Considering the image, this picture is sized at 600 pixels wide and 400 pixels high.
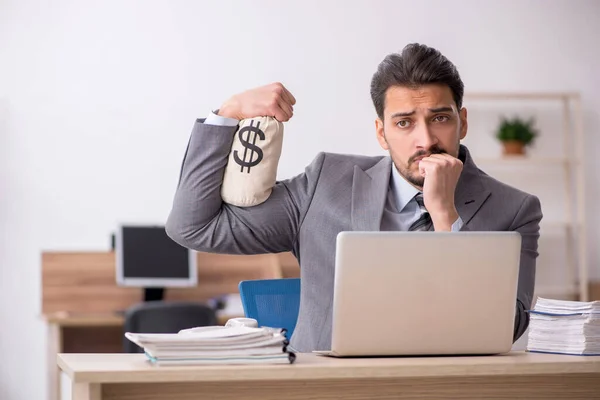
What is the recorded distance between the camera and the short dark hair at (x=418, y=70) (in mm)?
2090

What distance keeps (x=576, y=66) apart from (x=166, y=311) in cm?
308

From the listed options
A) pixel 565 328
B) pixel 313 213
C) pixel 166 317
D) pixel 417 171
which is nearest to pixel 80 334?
pixel 166 317

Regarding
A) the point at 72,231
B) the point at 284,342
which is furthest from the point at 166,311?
the point at 284,342

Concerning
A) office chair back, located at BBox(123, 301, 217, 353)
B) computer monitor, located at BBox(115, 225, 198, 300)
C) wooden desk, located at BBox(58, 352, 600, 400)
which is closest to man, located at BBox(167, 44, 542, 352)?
wooden desk, located at BBox(58, 352, 600, 400)

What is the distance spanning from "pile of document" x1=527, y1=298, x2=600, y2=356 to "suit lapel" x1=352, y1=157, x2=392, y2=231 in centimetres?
45

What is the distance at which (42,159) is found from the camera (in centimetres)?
508

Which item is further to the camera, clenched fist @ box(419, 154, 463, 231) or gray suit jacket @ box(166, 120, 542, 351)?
gray suit jacket @ box(166, 120, 542, 351)

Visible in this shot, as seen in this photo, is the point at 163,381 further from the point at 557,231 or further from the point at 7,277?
the point at 557,231

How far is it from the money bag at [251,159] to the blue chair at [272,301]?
0.23 metres

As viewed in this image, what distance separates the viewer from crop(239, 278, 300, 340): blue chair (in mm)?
2159

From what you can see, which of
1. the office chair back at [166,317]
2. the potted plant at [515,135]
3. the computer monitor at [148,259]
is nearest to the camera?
the office chair back at [166,317]

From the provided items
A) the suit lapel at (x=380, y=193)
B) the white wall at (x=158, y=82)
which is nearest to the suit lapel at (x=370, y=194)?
the suit lapel at (x=380, y=193)

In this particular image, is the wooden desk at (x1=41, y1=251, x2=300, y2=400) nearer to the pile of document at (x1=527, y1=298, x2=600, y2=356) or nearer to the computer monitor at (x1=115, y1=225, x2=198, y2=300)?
the computer monitor at (x1=115, y1=225, x2=198, y2=300)

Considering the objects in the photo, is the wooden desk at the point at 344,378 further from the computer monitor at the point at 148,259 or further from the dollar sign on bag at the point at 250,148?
the computer monitor at the point at 148,259
